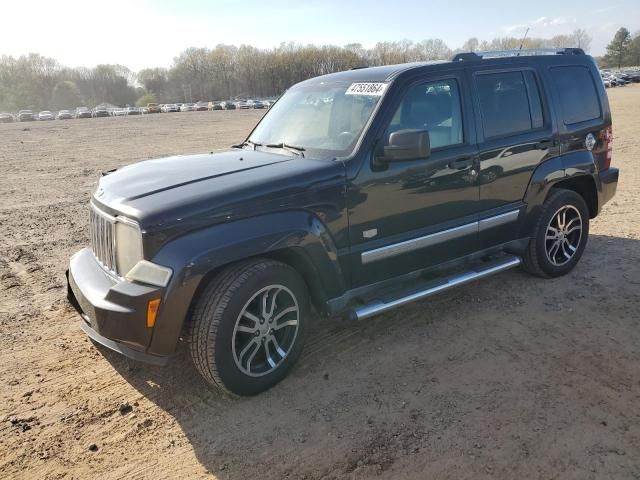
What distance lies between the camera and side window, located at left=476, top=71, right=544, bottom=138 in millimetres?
4285

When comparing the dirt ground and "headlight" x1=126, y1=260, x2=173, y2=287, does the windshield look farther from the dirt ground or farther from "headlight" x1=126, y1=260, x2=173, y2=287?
the dirt ground

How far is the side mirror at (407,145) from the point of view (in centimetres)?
343

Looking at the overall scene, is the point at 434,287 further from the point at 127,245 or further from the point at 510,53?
the point at 510,53

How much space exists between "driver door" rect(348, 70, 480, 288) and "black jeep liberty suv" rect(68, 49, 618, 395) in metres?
0.01


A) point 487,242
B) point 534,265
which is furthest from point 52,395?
point 534,265

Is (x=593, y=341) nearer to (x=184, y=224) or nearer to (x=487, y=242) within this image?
(x=487, y=242)

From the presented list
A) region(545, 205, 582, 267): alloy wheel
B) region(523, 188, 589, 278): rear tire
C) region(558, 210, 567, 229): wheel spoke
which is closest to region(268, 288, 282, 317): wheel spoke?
Result: region(523, 188, 589, 278): rear tire

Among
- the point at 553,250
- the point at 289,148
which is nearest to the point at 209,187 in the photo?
the point at 289,148

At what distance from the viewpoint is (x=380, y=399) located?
327 cm

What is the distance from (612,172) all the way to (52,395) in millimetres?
5747

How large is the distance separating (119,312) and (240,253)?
2.58 feet

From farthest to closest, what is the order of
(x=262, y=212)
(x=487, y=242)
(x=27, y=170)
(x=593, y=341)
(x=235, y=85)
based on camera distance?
(x=235, y=85), (x=27, y=170), (x=487, y=242), (x=593, y=341), (x=262, y=212)

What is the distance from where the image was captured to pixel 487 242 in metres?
4.49

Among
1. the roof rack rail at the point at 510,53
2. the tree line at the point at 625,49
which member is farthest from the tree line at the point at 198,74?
the roof rack rail at the point at 510,53
